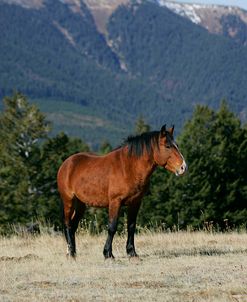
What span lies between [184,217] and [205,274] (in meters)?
48.6

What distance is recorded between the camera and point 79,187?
14969 mm

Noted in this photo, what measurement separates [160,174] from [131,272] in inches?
2184

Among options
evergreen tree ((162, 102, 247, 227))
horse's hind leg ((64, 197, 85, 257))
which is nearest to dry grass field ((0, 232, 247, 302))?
horse's hind leg ((64, 197, 85, 257))

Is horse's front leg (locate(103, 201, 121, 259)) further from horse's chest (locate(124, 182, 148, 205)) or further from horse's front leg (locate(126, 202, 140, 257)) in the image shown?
horse's front leg (locate(126, 202, 140, 257))

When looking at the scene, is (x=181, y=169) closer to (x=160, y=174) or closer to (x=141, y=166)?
(x=141, y=166)

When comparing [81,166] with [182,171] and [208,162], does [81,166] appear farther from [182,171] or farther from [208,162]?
[208,162]

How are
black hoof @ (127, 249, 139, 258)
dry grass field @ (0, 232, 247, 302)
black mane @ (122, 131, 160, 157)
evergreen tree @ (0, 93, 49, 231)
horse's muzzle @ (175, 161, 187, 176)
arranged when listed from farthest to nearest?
evergreen tree @ (0, 93, 49, 231) < black hoof @ (127, 249, 139, 258) < black mane @ (122, 131, 160, 157) < horse's muzzle @ (175, 161, 187, 176) < dry grass field @ (0, 232, 247, 302)

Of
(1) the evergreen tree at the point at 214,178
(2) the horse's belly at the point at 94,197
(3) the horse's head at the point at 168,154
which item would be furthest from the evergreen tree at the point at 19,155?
(3) the horse's head at the point at 168,154

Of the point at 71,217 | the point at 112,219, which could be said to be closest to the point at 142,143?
the point at 112,219

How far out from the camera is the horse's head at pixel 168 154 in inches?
555

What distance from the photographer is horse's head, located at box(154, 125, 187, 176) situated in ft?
46.3

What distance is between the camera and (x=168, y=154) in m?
14.2

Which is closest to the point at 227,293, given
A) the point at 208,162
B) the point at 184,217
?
the point at 184,217

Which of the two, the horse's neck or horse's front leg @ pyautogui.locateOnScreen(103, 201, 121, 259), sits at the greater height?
the horse's neck
